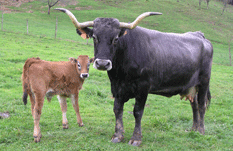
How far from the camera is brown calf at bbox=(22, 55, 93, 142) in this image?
17.9ft

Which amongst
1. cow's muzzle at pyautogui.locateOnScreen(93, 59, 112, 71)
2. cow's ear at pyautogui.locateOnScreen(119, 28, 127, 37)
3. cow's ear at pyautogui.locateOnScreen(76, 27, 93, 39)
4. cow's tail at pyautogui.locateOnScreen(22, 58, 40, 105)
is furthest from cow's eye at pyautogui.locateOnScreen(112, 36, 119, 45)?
cow's tail at pyautogui.locateOnScreen(22, 58, 40, 105)

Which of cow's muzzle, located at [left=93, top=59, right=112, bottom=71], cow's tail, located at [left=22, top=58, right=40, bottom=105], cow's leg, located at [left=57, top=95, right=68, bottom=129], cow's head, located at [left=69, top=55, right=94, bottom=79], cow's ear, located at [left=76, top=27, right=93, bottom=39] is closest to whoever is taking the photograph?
cow's muzzle, located at [left=93, top=59, right=112, bottom=71]

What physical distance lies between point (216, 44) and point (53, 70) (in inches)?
1651

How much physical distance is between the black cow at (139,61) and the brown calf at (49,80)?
129 centimetres

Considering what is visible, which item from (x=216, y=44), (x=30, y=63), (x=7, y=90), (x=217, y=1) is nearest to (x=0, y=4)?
(x=216, y=44)

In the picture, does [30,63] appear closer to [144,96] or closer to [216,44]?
[144,96]

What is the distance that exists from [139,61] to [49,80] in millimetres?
2205

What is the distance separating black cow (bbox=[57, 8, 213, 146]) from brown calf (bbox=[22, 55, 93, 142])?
129 cm

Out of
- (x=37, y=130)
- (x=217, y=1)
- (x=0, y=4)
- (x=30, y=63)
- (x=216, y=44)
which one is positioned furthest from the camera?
(x=217, y=1)

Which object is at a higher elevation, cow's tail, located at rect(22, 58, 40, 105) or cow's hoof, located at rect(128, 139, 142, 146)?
cow's tail, located at rect(22, 58, 40, 105)

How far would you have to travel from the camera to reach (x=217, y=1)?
89.5 m

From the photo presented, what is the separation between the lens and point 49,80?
5797 millimetres

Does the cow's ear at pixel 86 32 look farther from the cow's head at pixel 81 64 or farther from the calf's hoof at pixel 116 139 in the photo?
the calf's hoof at pixel 116 139

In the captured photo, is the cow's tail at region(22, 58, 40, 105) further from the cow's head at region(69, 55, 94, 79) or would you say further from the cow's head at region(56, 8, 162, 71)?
the cow's head at region(56, 8, 162, 71)
